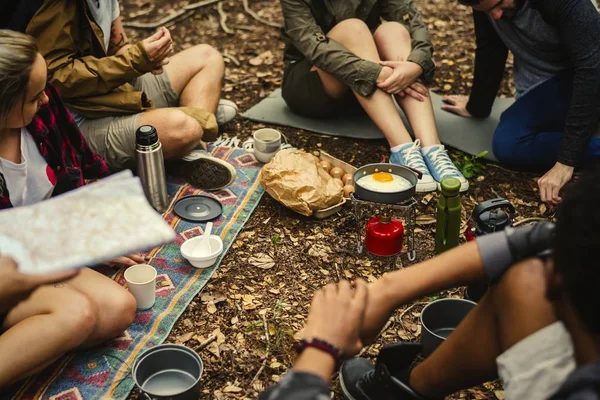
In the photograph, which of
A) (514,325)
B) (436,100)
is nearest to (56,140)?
(514,325)

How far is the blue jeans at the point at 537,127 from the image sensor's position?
150 inches

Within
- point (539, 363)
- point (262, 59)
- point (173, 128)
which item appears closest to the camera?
point (539, 363)

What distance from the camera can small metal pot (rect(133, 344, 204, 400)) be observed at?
2.56m

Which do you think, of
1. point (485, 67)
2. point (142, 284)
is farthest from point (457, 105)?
point (142, 284)

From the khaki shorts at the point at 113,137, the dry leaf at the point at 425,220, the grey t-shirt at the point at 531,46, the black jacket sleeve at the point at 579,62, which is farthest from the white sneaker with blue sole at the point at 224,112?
the black jacket sleeve at the point at 579,62

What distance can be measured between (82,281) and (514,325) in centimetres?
173

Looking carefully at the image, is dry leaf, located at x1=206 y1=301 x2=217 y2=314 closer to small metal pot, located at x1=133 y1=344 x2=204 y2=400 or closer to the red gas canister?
small metal pot, located at x1=133 y1=344 x2=204 y2=400

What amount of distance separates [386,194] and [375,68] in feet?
3.24

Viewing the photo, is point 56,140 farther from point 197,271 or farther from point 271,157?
point 271,157

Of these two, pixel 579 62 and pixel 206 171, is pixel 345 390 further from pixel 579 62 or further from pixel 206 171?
pixel 579 62

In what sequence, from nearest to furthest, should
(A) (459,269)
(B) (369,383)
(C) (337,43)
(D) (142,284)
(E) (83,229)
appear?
(A) (459,269) < (E) (83,229) < (B) (369,383) < (D) (142,284) < (C) (337,43)

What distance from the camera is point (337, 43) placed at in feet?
13.3

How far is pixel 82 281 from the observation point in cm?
276

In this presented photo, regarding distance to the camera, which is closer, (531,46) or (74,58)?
(74,58)
